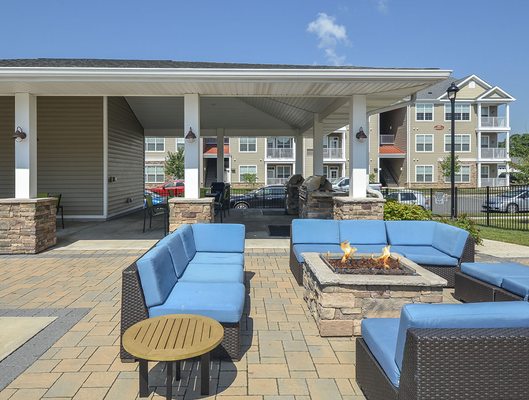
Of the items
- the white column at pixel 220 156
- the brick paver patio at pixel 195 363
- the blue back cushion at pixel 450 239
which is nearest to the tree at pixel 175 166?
the white column at pixel 220 156

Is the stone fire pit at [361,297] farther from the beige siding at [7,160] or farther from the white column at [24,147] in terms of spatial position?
the beige siding at [7,160]

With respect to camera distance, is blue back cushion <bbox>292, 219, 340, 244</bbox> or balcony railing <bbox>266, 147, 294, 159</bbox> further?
balcony railing <bbox>266, 147, 294, 159</bbox>

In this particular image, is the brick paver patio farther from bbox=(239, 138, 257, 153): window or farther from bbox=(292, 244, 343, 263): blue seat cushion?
bbox=(239, 138, 257, 153): window

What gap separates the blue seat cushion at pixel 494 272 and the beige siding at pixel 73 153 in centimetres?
1046

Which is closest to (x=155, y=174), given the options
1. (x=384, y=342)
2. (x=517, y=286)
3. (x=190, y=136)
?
(x=190, y=136)

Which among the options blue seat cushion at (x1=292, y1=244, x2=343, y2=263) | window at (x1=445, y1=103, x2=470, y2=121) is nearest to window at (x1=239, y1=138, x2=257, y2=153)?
window at (x1=445, y1=103, x2=470, y2=121)

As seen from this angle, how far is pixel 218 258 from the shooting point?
15.8 ft

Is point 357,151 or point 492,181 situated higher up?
point 492,181

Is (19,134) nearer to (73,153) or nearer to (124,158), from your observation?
(73,153)

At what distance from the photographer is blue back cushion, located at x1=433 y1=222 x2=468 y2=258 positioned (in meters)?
5.16

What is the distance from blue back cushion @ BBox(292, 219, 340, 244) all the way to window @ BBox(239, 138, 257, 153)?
29142mm

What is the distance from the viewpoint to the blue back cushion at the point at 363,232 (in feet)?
19.0

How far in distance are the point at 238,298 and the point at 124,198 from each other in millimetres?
11488

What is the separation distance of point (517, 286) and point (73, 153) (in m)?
11.7
